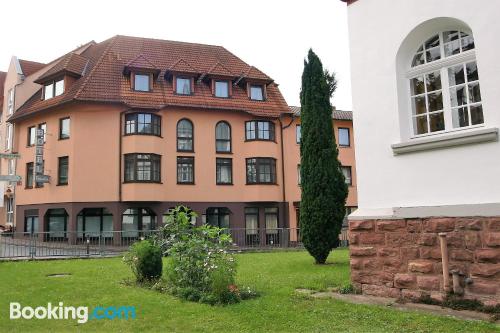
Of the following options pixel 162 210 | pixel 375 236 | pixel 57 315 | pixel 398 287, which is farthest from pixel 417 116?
pixel 162 210

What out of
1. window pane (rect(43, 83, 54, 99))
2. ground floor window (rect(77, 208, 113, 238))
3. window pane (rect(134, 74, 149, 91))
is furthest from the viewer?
window pane (rect(43, 83, 54, 99))

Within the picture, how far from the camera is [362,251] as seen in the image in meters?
8.21

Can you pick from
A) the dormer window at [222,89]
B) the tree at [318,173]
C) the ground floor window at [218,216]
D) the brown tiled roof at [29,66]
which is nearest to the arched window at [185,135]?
the dormer window at [222,89]

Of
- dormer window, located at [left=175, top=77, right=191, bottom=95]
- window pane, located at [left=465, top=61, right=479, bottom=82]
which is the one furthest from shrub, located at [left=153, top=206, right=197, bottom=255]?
dormer window, located at [left=175, top=77, right=191, bottom=95]

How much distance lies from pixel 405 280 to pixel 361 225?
3.89ft

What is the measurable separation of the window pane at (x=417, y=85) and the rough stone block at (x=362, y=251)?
9.03ft

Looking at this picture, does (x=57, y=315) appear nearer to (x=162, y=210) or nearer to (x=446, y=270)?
(x=446, y=270)

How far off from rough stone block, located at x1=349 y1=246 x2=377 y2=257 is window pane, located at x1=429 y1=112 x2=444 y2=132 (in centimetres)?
224

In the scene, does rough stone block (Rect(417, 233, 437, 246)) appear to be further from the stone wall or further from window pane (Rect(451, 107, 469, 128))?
window pane (Rect(451, 107, 469, 128))

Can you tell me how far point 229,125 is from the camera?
30500 mm

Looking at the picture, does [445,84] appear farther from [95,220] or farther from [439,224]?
[95,220]

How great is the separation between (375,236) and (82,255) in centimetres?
1503

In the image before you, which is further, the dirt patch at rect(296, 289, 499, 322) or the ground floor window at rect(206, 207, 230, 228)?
the ground floor window at rect(206, 207, 230, 228)

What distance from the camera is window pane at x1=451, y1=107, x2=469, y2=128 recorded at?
7352mm
